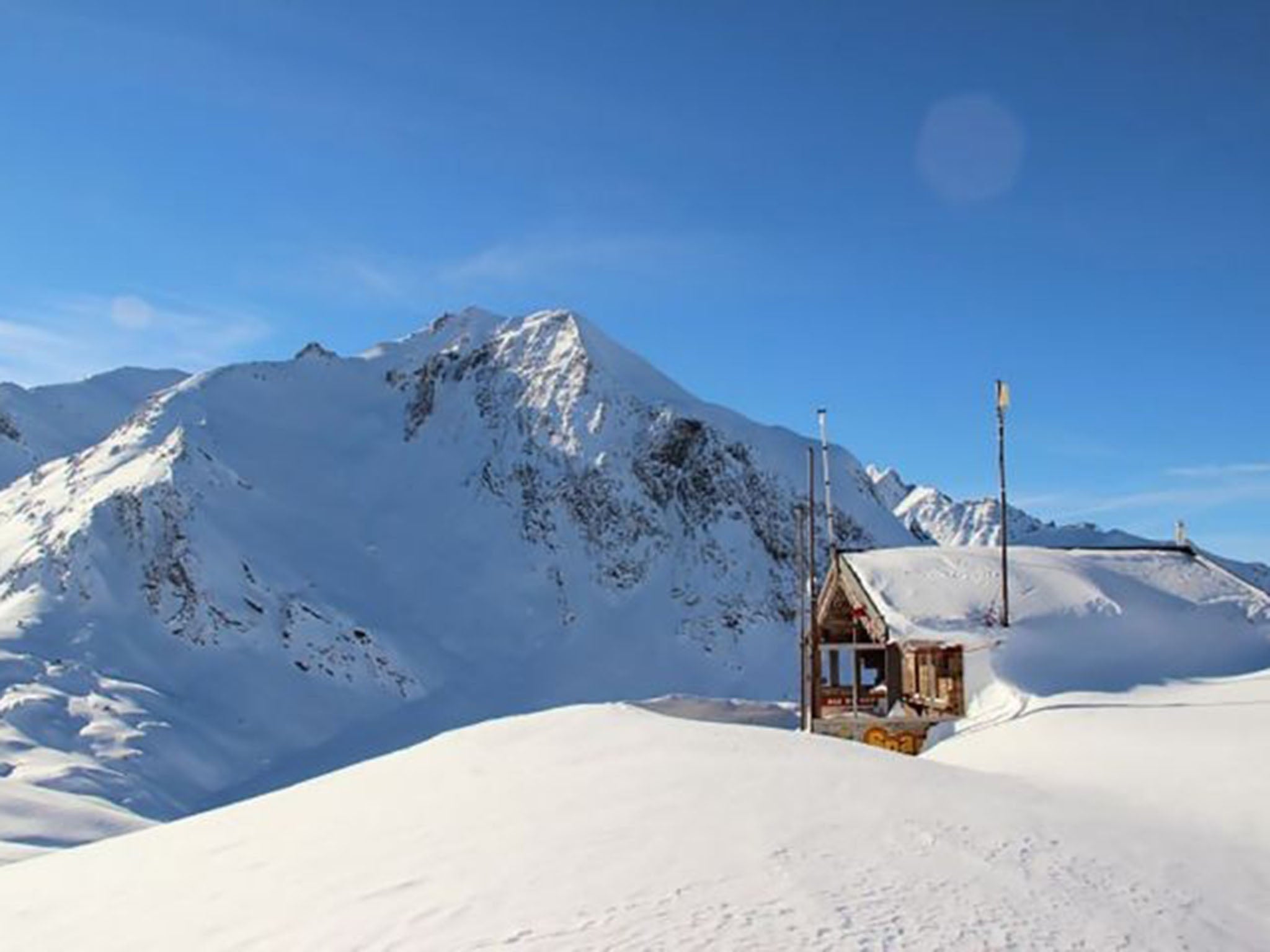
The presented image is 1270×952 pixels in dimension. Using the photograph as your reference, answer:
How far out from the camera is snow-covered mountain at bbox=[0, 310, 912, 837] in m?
41.5

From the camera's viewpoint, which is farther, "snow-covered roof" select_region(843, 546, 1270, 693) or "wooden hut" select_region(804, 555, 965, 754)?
"snow-covered roof" select_region(843, 546, 1270, 693)

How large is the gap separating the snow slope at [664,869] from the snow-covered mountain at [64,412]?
225 feet

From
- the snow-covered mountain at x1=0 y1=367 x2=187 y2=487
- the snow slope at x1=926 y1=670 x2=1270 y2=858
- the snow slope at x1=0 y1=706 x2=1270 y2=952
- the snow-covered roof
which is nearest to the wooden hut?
the snow-covered roof

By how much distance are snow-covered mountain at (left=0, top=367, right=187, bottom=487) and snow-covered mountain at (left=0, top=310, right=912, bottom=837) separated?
43.3 feet

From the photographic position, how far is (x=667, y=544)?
6638 centimetres

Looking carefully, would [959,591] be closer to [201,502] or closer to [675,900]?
[675,900]

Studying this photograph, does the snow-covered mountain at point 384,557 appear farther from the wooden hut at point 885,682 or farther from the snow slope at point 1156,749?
the snow slope at point 1156,749

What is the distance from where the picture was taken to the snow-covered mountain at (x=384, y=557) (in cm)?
4153

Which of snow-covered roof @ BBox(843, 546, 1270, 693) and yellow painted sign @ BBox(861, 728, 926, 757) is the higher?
snow-covered roof @ BBox(843, 546, 1270, 693)

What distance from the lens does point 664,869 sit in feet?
28.9

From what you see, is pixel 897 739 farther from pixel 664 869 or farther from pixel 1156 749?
pixel 664 869

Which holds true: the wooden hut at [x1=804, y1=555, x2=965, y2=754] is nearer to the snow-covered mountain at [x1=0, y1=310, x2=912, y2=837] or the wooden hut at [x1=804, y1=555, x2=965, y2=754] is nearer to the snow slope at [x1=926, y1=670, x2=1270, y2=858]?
the snow slope at [x1=926, y1=670, x2=1270, y2=858]

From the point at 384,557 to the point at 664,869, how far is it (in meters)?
53.4

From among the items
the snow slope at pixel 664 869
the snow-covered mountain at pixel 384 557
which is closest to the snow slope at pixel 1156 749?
the snow slope at pixel 664 869
